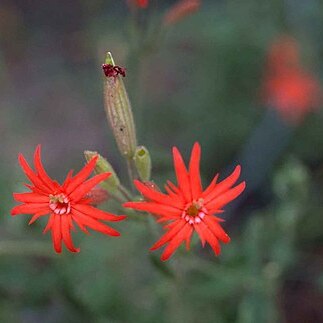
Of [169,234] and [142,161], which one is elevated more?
[142,161]

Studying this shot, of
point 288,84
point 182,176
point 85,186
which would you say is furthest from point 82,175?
point 288,84

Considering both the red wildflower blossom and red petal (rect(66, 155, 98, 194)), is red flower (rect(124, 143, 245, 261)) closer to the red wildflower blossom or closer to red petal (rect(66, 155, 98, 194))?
red petal (rect(66, 155, 98, 194))

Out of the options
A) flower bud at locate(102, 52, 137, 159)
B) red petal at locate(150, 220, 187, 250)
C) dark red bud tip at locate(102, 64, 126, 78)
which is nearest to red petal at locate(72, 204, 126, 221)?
red petal at locate(150, 220, 187, 250)

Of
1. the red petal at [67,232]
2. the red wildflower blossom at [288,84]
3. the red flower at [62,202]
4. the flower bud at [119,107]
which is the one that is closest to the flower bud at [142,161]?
the flower bud at [119,107]

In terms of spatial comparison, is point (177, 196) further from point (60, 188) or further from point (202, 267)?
point (202, 267)

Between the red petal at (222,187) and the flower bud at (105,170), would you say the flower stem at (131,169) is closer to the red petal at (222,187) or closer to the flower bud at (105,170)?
the flower bud at (105,170)

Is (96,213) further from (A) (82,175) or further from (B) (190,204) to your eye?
(B) (190,204)
